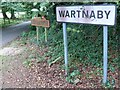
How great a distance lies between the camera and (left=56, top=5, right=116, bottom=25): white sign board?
3.74m

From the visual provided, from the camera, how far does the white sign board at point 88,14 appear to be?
12.3 ft

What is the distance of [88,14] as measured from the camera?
4.04 metres

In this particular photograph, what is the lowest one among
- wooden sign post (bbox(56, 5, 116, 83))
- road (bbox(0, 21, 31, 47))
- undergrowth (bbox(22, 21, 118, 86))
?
road (bbox(0, 21, 31, 47))

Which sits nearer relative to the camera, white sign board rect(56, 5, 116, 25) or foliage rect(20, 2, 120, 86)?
white sign board rect(56, 5, 116, 25)

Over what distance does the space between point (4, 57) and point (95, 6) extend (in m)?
4.13

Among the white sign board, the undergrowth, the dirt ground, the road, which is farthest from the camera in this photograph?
the road

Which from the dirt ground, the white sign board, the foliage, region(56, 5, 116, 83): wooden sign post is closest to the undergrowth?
the foliage

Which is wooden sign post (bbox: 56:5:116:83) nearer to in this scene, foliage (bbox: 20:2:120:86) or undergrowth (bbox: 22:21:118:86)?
foliage (bbox: 20:2:120:86)

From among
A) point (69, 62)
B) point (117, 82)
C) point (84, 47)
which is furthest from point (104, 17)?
point (84, 47)

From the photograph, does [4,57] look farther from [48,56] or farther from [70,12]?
[70,12]

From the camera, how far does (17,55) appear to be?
706 centimetres

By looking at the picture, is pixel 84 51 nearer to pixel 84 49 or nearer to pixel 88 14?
pixel 84 49

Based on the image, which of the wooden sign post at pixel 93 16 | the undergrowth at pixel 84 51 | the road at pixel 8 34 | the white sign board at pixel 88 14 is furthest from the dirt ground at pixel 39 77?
the road at pixel 8 34

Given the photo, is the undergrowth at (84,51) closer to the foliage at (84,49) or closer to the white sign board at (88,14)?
the foliage at (84,49)
